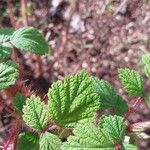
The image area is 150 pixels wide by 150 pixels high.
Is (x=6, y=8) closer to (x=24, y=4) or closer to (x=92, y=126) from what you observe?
(x=24, y=4)

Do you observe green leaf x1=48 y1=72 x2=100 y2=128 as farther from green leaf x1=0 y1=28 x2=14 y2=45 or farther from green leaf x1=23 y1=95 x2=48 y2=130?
green leaf x1=0 y1=28 x2=14 y2=45

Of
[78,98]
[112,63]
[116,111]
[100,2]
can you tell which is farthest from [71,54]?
[78,98]

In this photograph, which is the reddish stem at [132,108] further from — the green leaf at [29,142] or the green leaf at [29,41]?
the green leaf at [29,41]

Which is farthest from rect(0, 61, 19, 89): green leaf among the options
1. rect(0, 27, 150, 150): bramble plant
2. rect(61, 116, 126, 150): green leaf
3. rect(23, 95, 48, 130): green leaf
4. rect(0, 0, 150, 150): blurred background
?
rect(0, 0, 150, 150): blurred background

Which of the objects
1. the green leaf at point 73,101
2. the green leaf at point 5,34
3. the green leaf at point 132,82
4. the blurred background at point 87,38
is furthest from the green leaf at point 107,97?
the blurred background at point 87,38

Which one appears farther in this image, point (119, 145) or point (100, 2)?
point (100, 2)
